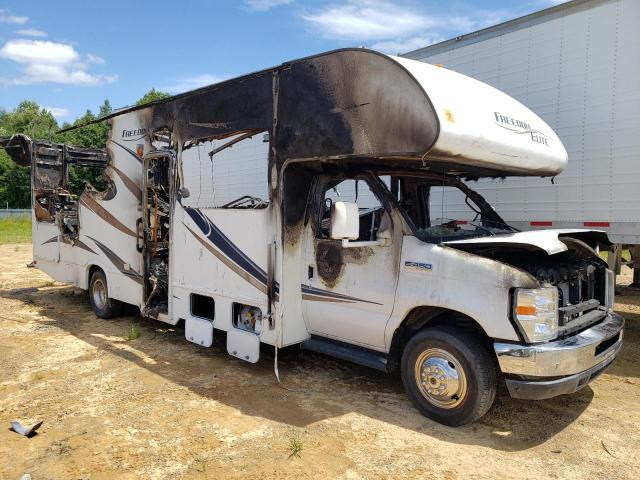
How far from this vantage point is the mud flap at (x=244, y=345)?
5305mm

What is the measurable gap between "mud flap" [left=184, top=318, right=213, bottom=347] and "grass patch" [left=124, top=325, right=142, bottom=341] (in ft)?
3.75

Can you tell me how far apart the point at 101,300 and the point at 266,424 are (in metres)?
4.83

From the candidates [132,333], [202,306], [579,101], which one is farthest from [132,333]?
[579,101]

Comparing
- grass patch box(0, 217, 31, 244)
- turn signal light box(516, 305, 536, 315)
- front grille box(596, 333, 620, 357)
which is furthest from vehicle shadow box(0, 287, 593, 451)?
grass patch box(0, 217, 31, 244)

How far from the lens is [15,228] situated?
103 feet

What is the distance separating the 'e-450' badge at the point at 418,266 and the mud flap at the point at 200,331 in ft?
8.56

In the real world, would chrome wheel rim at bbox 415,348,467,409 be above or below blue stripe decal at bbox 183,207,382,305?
below

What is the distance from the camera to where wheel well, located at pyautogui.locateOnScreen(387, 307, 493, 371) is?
Answer: 166 inches

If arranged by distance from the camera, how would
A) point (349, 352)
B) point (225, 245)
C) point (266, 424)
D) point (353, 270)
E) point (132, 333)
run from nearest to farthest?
point (266, 424)
point (353, 270)
point (349, 352)
point (225, 245)
point (132, 333)

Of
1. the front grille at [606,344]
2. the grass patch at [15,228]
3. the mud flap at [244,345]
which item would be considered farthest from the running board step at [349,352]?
the grass patch at [15,228]

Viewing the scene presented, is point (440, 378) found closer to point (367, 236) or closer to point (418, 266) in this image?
point (418, 266)

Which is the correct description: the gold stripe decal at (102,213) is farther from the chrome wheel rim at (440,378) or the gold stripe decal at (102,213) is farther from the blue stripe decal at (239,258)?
the chrome wheel rim at (440,378)

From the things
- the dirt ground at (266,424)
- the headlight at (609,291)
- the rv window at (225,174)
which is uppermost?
the rv window at (225,174)

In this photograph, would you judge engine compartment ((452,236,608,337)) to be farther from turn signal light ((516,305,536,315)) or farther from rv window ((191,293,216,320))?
rv window ((191,293,216,320))
